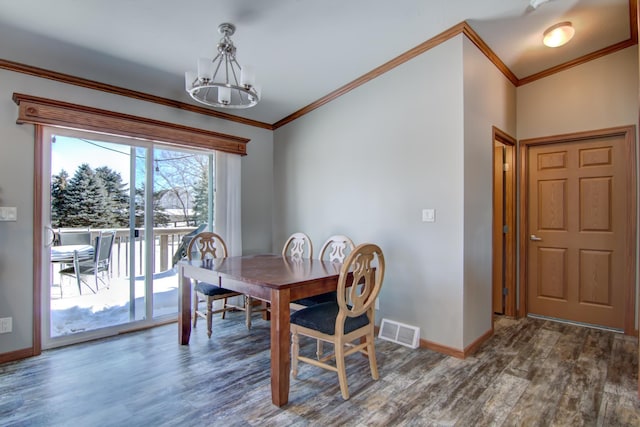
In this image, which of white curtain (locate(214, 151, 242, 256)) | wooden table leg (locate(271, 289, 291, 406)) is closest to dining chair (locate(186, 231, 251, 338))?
white curtain (locate(214, 151, 242, 256))

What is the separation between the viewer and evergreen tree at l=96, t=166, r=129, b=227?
10.4ft

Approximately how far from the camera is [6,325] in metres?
2.61

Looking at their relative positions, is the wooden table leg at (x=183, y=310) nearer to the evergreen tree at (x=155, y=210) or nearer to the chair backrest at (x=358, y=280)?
the evergreen tree at (x=155, y=210)

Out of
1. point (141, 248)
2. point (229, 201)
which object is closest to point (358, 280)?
point (229, 201)

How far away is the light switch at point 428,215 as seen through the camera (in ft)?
9.38

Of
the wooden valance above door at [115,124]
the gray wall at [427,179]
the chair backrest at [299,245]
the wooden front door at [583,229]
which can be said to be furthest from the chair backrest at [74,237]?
the wooden front door at [583,229]

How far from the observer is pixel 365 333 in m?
2.29

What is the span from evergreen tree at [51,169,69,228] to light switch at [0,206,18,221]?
259 millimetres

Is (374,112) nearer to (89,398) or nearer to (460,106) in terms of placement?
(460,106)

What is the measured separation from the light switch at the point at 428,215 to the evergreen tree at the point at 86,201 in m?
3.02

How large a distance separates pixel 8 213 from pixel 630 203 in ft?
18.1

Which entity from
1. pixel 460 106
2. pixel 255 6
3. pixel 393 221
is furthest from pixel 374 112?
pixel 255 6

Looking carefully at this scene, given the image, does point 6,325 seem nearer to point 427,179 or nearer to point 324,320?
point 324,320

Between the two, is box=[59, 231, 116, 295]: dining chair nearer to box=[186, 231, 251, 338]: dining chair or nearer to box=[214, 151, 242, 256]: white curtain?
box=[186, 231, 251, 338]: dining chair
